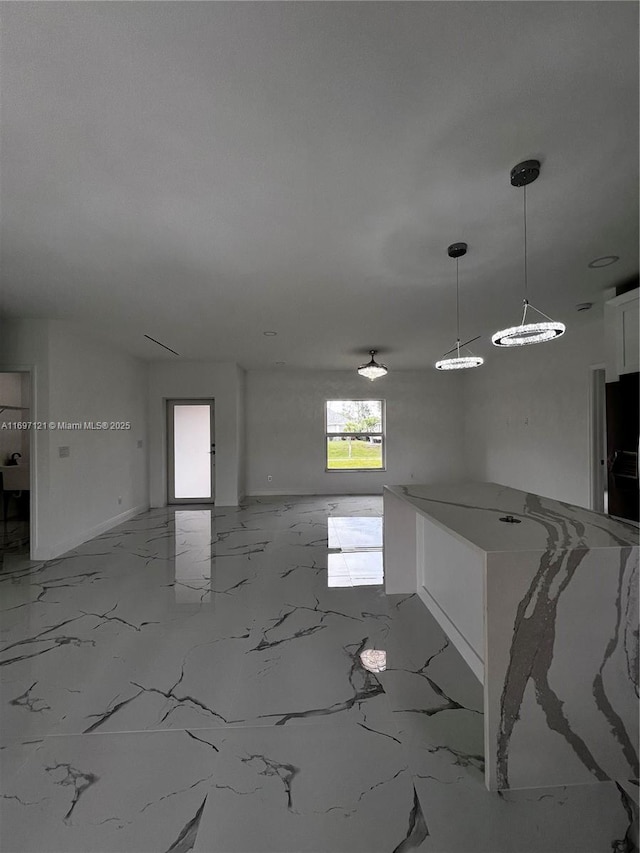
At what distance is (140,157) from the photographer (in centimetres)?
181

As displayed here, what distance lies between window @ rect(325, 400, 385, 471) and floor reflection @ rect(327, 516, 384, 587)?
2425mm

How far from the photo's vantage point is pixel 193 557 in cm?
423

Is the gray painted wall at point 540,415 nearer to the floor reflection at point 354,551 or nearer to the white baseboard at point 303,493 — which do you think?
the white baseboard at point 303,493

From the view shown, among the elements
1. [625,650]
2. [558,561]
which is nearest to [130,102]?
[558,561]

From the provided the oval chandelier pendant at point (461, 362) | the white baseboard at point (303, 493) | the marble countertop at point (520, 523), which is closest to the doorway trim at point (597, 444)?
the oval chandelier pendant at point (461, 362)

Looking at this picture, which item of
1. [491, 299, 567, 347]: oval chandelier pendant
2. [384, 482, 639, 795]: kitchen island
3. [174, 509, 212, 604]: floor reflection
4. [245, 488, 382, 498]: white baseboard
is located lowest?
[174, 509, 212, 604]: floor reflection

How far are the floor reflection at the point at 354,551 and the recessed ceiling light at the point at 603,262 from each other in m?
3.10

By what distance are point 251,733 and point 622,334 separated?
4076mm

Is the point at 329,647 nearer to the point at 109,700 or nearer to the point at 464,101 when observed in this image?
the point at 109,700

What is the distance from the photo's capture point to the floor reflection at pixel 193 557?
328 centimetres

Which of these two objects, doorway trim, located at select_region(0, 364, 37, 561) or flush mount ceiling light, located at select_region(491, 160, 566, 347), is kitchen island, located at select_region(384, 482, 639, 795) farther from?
doorway trim, located at select_region(0, 364, 37, 561)

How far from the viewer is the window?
8477mm

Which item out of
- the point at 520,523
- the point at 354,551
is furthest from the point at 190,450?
the point at 520,523

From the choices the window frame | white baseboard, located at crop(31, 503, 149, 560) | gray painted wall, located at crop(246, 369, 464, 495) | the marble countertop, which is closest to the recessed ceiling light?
the marble countertop
